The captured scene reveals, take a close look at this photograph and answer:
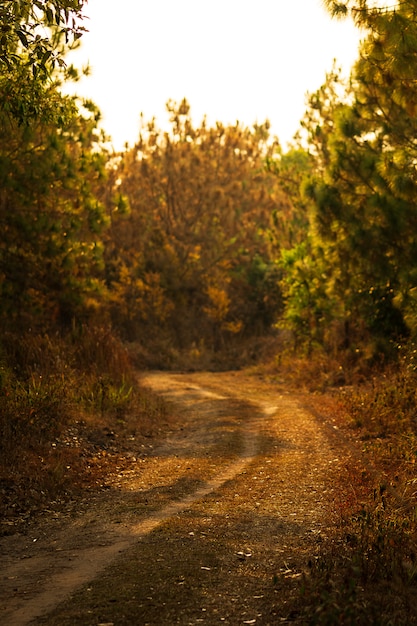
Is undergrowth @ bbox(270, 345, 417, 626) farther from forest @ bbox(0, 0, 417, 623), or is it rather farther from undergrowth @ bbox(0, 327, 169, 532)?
undergrowth @ bbox(0, 327, 169, 532)

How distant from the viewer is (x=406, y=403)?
1410 centimetres

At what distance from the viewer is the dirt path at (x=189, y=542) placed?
5.95 m

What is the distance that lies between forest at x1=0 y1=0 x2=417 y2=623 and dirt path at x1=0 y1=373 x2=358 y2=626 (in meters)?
0.86

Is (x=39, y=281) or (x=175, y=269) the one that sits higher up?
(x=175, y=269)

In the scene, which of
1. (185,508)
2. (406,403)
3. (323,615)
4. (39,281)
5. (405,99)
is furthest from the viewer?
(39,281)

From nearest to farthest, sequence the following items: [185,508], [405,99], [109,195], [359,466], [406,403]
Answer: [185,508] → [359,466] → [405,99] → [406,403] → [109,195]

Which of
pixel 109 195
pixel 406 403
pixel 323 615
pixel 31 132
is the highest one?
pixel 109 195

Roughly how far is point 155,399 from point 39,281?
492 centimetres

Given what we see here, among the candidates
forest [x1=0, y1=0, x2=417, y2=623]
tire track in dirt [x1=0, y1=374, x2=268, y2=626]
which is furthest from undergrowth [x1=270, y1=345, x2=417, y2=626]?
tire track in dirt [x1=0, y1=374, x2=268, y2=626]

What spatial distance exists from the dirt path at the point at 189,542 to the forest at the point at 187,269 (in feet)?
2.83

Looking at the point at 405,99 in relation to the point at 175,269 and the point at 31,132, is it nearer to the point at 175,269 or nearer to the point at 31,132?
the point at 31,132

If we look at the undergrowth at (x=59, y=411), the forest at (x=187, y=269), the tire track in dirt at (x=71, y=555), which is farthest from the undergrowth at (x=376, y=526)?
the undergrowth at (x=59, y=411)

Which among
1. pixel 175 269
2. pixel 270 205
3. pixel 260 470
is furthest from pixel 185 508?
pixel 270 205

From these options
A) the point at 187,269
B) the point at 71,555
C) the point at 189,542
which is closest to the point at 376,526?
the point at 189,542
